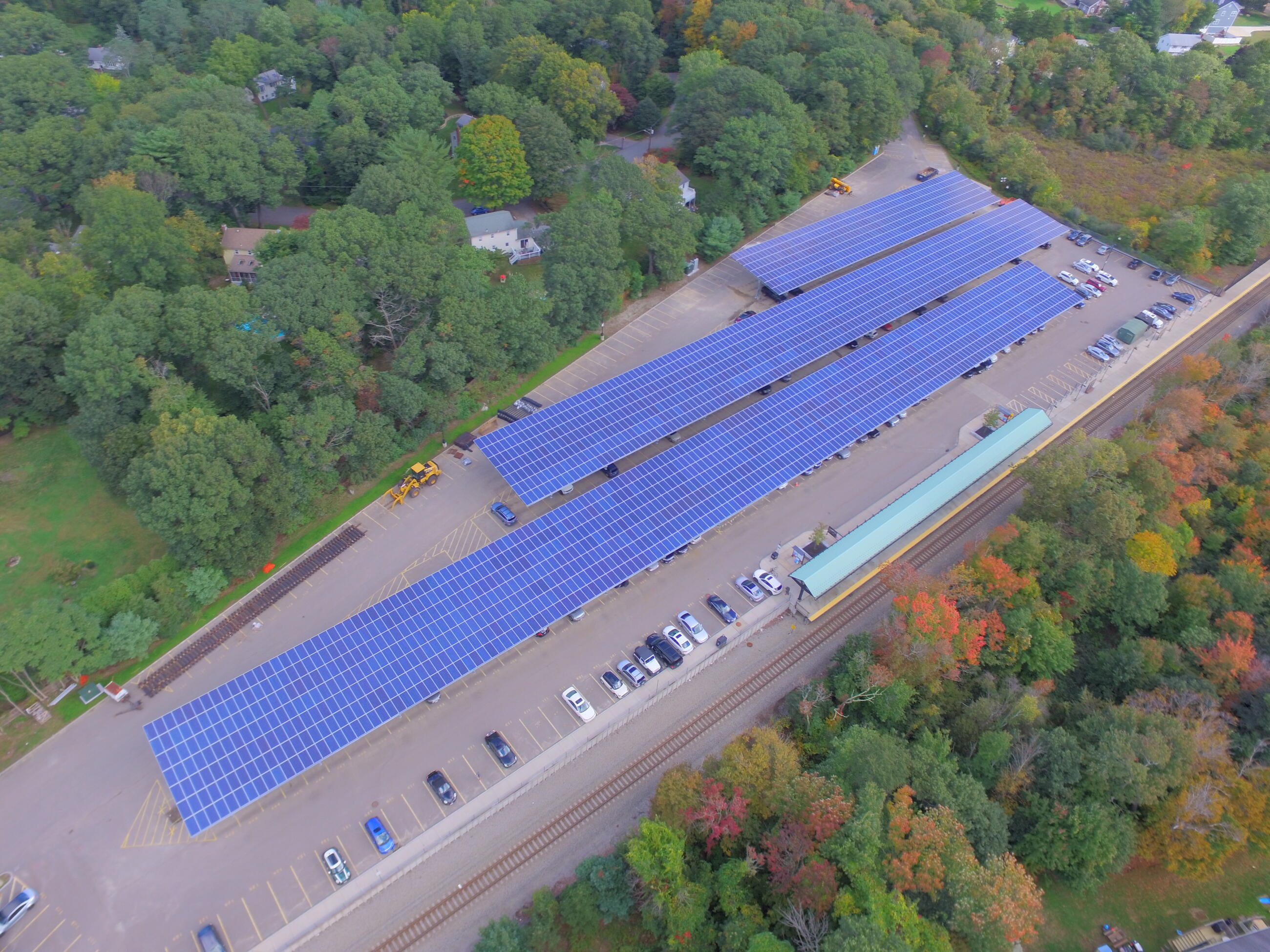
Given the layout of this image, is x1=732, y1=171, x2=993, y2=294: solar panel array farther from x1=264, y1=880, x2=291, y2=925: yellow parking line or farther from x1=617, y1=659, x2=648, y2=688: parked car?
x1=264, y1=880, x2=291, y2=925: yellow parking line

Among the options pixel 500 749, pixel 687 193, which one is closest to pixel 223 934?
pixel 500 749

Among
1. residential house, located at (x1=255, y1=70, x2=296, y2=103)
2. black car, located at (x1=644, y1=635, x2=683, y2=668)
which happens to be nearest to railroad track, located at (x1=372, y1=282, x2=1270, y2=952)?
black car, located at (x1=644, y1=635, x2=683, y2=668)

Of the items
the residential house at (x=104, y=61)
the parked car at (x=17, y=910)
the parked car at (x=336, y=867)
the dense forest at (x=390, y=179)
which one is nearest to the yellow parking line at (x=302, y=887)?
the parked car at (x=336, y=867)

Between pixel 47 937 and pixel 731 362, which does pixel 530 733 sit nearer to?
pixel 47 937

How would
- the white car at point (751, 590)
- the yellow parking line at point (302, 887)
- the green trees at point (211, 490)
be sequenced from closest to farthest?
the yellow parking line at point (302, 887)
the green trees at point (211, 490)
the white car at point (751, 590)

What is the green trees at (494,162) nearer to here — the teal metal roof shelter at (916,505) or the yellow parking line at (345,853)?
the teal metal roof shelter at (916,505)

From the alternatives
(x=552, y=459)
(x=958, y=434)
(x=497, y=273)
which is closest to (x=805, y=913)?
(x=552, y=459)

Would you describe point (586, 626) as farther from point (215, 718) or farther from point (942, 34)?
point (942, 34)
